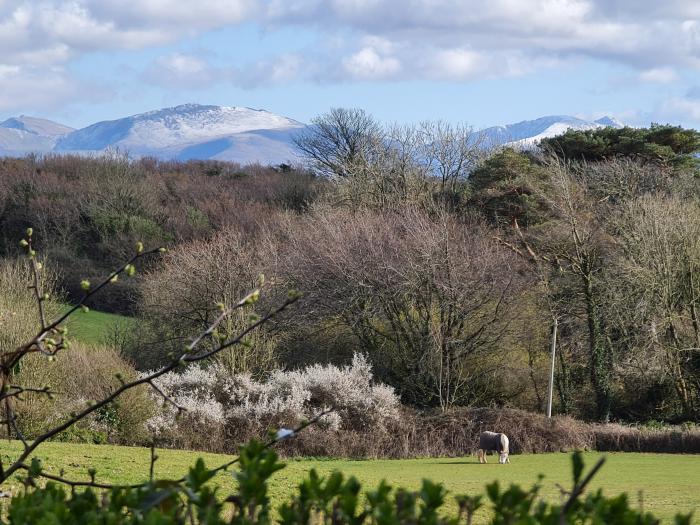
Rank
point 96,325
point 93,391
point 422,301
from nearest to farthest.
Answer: point 93,391 < point 422,301 < point 96,325

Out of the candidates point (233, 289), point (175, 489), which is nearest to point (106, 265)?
point (233, 289)

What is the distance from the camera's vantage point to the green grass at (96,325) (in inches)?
1484

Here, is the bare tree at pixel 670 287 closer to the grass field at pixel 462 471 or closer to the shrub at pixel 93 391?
the grass field at pixel 462 471

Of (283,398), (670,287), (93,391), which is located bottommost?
(283,398)

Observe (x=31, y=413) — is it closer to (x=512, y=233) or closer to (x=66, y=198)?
(x=512, y=233)

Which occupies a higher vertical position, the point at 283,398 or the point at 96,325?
the point at 96,325

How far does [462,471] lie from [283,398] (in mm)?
8041

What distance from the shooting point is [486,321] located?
3184 centimetres

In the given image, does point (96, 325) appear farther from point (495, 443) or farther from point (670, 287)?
point (670, 287)

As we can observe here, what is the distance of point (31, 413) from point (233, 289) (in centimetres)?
1193

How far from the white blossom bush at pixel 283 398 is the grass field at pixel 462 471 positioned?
2.92 metres

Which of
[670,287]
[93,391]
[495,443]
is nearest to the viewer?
[495,443]

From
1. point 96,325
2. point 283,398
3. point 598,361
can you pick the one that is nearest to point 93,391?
point 283,398

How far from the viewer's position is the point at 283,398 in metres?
28.2
